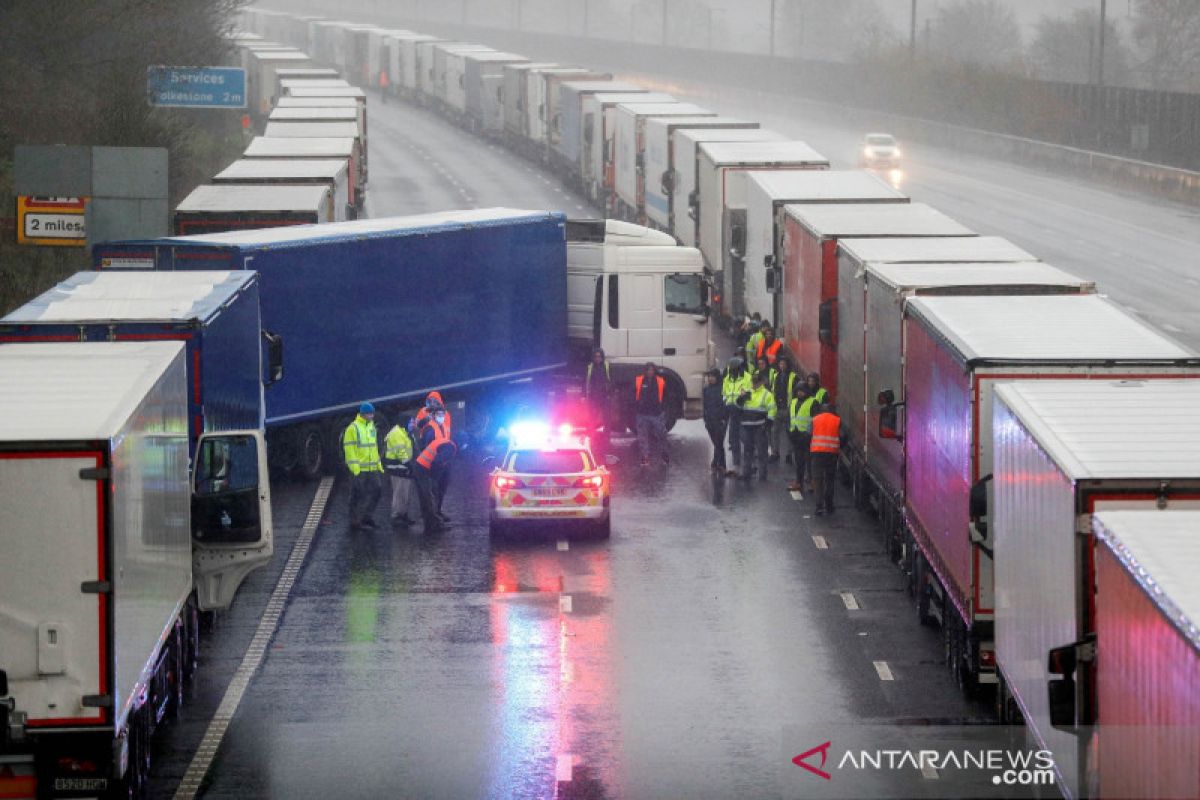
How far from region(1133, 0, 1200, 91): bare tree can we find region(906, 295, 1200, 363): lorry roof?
107149 mm

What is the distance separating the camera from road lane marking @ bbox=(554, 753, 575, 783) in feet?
56.2

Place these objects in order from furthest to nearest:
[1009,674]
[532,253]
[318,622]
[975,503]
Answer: [532,253] < [318,622] < [975,503] < [1009,674]

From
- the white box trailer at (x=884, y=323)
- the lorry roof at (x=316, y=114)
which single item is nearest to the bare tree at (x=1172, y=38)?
the lorry roof at (x=316, y=114)

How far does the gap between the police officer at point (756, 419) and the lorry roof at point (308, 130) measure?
2389cm

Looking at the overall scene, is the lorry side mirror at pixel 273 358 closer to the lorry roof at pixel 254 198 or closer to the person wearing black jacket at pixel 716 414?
the person wearing black jacket at pixel 716 414

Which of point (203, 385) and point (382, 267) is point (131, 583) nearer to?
point (203, 385)

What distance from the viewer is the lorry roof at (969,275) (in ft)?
79.1

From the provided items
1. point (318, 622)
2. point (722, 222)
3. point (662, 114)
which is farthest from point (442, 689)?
point (662, 114)

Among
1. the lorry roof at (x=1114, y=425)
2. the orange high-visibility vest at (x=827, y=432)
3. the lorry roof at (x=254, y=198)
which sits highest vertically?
the lorry roof at (x=254, y=198)

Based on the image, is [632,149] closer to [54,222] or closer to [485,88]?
[54,222]

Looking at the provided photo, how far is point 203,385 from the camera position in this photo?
20.0 metres

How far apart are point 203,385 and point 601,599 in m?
5.68

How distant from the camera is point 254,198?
36.3 meters

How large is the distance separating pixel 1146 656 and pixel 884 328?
1486 centimetres
